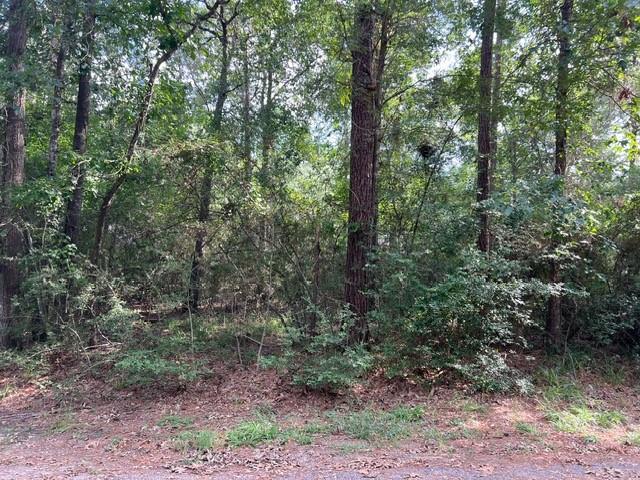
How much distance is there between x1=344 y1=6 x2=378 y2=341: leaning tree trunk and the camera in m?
7.62

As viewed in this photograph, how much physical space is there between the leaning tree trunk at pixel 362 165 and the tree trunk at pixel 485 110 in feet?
6.50

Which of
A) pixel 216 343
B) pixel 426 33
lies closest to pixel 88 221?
pixel 216 343

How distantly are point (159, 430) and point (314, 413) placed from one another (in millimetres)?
1875

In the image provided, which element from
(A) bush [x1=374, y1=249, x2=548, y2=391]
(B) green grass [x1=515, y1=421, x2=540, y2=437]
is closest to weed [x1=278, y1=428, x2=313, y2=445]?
(A) bush [x1=374, y1=249, x2=548, y2=391]

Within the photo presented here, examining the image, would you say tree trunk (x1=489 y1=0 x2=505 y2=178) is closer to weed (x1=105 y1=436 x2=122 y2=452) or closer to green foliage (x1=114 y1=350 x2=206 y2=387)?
green foliage (x1=114 y1=350 x2=206 y2=387)

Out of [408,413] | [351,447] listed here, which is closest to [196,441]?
[351,447]

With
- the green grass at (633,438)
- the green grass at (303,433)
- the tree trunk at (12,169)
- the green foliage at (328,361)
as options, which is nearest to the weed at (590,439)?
the green grass at (633,438)

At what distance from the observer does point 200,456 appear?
436 centimetres

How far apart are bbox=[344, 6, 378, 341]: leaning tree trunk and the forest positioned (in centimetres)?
4

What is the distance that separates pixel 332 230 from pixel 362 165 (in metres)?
1.35

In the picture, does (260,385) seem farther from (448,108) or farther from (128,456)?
(448,108)

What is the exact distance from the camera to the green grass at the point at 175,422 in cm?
538

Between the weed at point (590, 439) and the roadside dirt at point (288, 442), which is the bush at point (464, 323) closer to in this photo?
the roadside dirt at point (288, 442)

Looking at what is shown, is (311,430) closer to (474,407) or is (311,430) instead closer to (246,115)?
(474,407)
